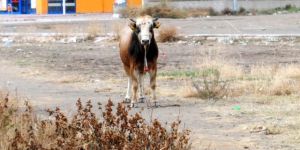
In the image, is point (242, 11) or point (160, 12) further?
point (242, 11)

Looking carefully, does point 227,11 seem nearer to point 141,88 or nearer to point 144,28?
point 141,88

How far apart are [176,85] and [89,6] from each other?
211 feet

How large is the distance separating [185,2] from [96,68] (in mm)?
47509

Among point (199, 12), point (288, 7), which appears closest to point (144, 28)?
point (199, 12)

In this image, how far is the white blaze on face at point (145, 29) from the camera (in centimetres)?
1549

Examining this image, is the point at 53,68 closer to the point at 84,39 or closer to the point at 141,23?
the point at 141,23

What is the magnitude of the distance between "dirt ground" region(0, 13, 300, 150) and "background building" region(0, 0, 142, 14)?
4295 cm

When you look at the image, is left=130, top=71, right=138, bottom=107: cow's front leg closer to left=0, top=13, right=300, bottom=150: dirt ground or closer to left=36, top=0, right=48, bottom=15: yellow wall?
left=0, top=13, right=300, bottom=150: dirt ground

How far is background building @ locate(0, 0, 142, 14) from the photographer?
81500 millimetres

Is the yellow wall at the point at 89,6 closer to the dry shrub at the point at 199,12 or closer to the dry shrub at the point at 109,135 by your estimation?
the dry shrub at the point at 199,12

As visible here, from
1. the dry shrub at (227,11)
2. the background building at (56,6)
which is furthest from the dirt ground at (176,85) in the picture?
the background building at (56,6)

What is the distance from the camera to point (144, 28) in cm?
1560

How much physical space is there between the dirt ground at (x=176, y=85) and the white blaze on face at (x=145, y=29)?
53.1 inches

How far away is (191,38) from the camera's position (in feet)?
117
